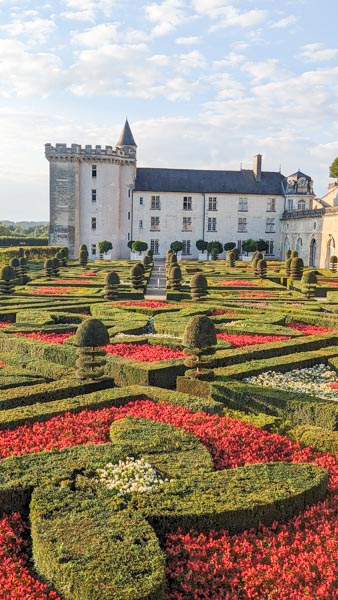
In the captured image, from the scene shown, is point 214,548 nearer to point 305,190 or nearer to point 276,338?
point 276,338

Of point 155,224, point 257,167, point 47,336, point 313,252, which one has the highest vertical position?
point 257,167

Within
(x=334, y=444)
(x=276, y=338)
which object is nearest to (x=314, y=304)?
(x=276, y=338)

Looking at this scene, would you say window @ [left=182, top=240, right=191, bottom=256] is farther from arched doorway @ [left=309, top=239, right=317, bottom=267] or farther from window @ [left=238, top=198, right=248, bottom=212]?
arched doorway @ [left=309, top=239, right=317, bottom=267]

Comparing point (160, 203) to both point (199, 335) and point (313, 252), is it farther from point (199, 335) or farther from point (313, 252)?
point (199, 335)

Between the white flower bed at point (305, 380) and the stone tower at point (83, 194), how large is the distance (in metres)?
45.4

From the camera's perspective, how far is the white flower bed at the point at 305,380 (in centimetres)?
980

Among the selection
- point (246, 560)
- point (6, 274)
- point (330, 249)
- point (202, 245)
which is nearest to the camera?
point (246, 560)

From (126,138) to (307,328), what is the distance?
4774 cm

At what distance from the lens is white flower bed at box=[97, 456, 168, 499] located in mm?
5836

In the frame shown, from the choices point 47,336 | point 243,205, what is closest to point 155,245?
point 243,205

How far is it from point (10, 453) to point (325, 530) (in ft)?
12.5

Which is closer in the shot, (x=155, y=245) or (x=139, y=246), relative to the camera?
(x=139, y=246)

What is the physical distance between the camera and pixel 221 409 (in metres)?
8.71

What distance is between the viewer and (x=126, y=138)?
194ft
